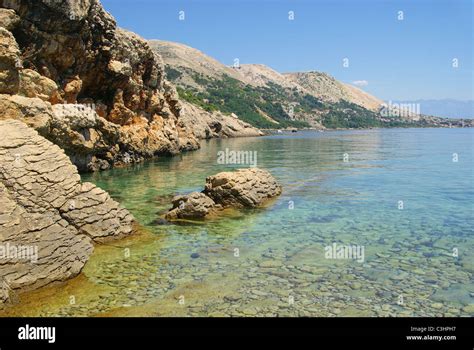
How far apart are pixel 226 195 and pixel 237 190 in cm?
66

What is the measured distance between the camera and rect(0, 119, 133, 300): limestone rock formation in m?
11.6

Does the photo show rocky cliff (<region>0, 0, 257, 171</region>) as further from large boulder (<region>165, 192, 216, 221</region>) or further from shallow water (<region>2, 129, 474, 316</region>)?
shallow water (<region>2, 129, 474, 316</region>)

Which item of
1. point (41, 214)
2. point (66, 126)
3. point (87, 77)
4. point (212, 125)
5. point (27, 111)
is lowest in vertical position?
point (41, 214)

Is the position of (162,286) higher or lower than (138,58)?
lower

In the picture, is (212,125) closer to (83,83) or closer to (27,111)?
(83,83)

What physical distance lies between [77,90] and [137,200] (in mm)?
18352

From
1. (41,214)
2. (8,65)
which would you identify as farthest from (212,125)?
(41,214)

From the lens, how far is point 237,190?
22.7m

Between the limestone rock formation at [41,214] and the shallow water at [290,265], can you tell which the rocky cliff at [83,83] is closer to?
the limestone rock formation at [41,214]

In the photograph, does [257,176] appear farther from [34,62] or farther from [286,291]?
[34,62]

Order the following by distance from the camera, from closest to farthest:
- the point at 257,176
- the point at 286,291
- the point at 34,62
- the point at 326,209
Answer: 1. the point at 286,291
2. the point at 326,209
3. the point at 257,176
4. the point at 34,62

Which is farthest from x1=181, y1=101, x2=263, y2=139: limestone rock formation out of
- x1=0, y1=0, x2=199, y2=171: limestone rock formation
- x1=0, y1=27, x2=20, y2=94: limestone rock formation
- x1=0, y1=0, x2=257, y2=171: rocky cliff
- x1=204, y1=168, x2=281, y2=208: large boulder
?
x1=0, y1=27, x2=20, y2=94: limestone rock formation

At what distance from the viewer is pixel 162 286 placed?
1207 cm

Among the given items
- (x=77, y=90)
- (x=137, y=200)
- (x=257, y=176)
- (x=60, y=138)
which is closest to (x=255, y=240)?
(x=257, y=176)
